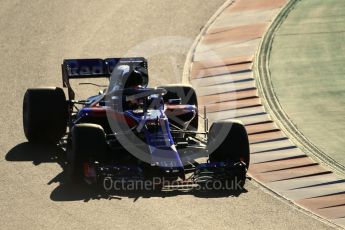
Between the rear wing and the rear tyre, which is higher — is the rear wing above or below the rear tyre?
above

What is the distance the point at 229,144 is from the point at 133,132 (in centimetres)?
175

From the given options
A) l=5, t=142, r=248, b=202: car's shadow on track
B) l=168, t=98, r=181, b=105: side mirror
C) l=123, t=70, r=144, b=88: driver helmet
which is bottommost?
l=5, t=142, r=248, b=202: car's shadow on track

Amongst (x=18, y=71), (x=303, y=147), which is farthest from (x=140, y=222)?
(x=18, y=71)

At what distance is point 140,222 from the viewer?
15031 millimetres

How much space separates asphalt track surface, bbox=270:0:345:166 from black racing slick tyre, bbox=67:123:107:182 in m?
5.37

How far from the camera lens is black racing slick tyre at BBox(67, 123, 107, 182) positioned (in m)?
16.4

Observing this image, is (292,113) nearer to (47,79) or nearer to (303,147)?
(303,147)

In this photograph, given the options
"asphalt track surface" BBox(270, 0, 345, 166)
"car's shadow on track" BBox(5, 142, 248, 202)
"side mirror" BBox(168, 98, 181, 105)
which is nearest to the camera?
"car's shadow on track" BBox(5, 142, 248, 202)

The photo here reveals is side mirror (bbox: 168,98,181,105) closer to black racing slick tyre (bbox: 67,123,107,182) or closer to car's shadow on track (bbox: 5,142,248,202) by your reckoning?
car's shadow on track (bbox: 5,142,248,202)

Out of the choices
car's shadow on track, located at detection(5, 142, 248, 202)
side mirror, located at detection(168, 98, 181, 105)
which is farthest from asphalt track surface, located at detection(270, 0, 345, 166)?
car's shadow on track, located at detection(5, 142, 248, 202)

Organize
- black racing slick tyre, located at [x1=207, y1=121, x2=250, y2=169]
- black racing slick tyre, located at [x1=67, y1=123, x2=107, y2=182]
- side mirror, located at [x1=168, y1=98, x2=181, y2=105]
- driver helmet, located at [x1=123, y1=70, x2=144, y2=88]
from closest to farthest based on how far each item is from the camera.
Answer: black racing slick tyre, located at [x1=67, y1=123, x2=107, y2=182] → black racing slick tyre, located at [x1=207, y1=121, x2=250, y2=169] → driver helmet, located at [x1=123, y1=70, x2=144, y2=88] → side mirror, located at [x1=168, y1=98, x2=181, y2=105]

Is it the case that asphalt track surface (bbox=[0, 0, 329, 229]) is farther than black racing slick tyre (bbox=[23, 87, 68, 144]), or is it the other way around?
black racing slick tyre (bbox=[23, 87, 68, 144])

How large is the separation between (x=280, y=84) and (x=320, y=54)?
2284mm

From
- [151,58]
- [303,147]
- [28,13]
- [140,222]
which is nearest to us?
[140,222]
